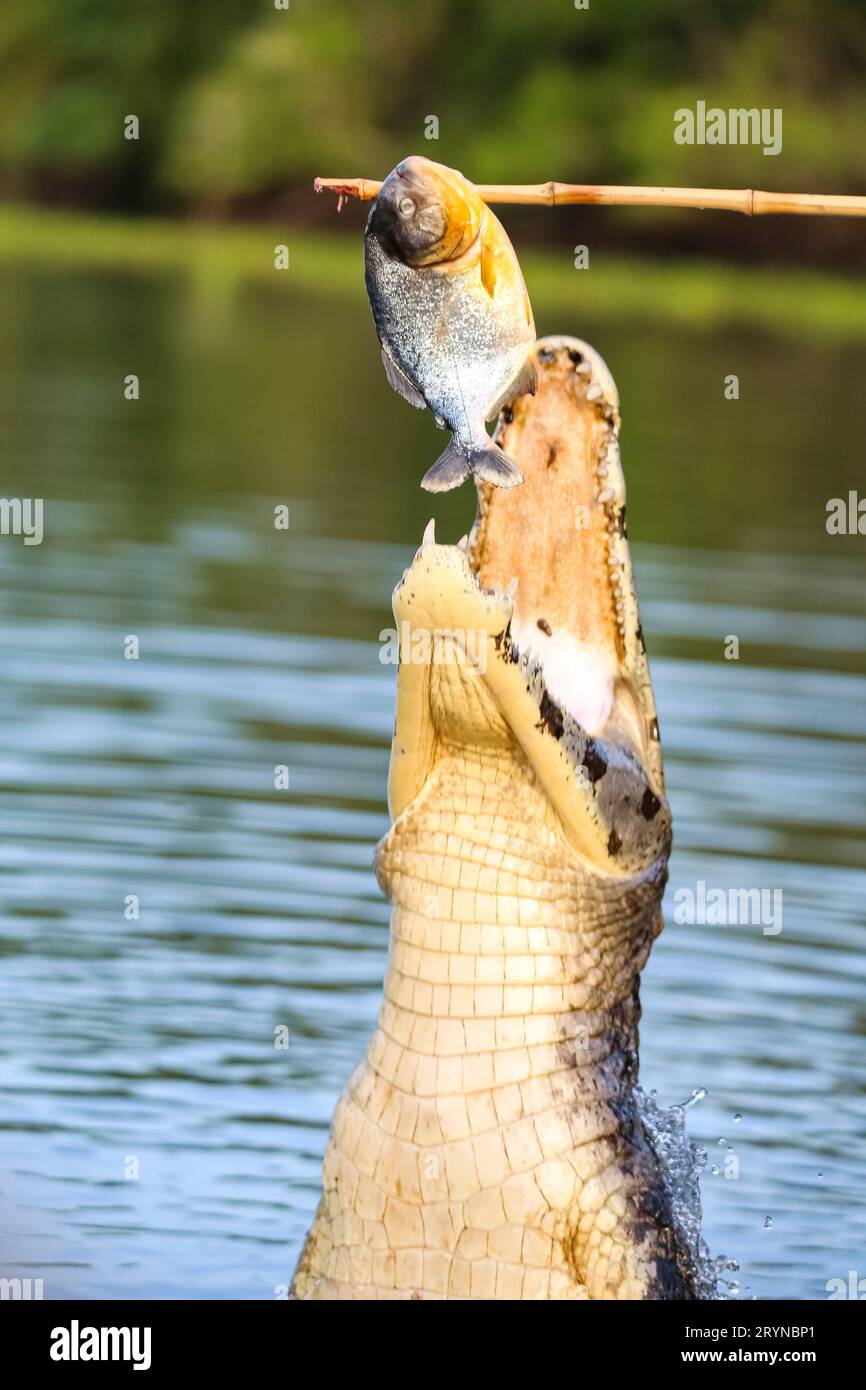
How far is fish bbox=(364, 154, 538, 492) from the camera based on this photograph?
392 cm

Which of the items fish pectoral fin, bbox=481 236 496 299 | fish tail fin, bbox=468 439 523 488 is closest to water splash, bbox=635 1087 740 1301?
fish tail fin, bbox=468 439 523 488

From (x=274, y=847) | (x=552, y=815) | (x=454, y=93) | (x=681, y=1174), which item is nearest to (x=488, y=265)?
(x=552, y=815)

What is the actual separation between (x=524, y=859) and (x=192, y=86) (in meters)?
52.1

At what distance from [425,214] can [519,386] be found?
0.40 meters

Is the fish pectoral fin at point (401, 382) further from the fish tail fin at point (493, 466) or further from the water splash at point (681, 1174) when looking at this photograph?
the water splash at point (681, 1174)

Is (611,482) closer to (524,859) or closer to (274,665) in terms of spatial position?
(524,859)

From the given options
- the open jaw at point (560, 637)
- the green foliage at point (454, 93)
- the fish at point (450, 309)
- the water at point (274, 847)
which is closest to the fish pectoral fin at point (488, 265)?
the fish at point (450, 309)

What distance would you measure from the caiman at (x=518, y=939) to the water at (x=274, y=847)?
50.2 inches

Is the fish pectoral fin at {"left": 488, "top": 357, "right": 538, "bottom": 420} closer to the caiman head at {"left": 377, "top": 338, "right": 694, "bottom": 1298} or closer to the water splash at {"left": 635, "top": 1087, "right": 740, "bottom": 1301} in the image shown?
the caiman head at {"left": 377, "top": 338, "right": 694, "bottom": 1298}

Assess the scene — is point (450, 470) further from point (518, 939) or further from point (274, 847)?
point (274, 847)

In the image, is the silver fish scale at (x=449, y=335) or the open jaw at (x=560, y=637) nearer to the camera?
the silver fish scale at (x=449, y=335)

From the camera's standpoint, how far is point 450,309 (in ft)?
13.4

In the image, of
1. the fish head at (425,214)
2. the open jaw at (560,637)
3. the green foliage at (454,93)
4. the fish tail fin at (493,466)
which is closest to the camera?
the fish head at (425,214)

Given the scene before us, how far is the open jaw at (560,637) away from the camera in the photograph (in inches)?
176
